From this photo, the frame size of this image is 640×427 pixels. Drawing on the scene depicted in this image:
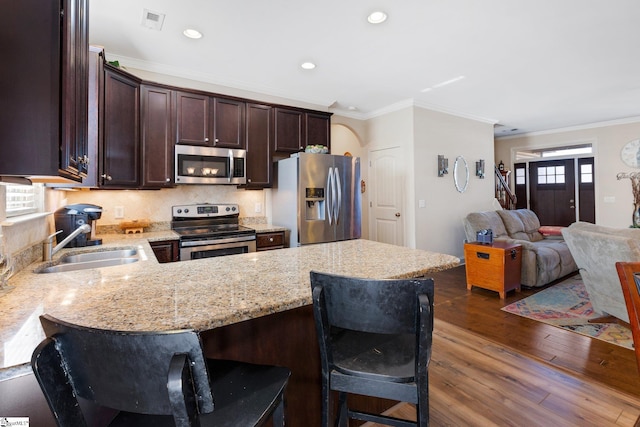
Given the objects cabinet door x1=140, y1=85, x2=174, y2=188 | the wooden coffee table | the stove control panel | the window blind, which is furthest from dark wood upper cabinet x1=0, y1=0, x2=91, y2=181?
the wooden coffee table

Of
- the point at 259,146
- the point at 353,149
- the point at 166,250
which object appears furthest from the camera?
the point at 353,149

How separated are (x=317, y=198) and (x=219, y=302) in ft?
8.90

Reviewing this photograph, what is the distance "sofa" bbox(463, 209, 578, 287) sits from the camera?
390 cm

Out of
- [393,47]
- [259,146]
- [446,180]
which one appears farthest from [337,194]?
[446,180]

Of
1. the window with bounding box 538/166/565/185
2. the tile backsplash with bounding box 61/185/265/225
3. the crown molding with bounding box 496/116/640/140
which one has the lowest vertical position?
the tile backsplash with bounding box 61/185/265/225

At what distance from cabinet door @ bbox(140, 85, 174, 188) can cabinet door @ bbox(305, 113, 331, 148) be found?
1672 mm

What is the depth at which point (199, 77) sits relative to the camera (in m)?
3.53

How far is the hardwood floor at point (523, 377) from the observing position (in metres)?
1.76

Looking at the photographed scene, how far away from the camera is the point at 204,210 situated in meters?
3.60

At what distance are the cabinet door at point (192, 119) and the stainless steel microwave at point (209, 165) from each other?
0.28 ft

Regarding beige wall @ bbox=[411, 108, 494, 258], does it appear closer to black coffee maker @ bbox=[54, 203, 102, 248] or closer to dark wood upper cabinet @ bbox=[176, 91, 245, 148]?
dark wood upper cabinet @ bbox=[176, 91, 245, 148]

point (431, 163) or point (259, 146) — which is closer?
point (259, 146)

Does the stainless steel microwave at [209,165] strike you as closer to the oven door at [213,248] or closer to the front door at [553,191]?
the oven door at [213,248]

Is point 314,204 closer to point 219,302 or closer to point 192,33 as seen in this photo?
point 192,33
